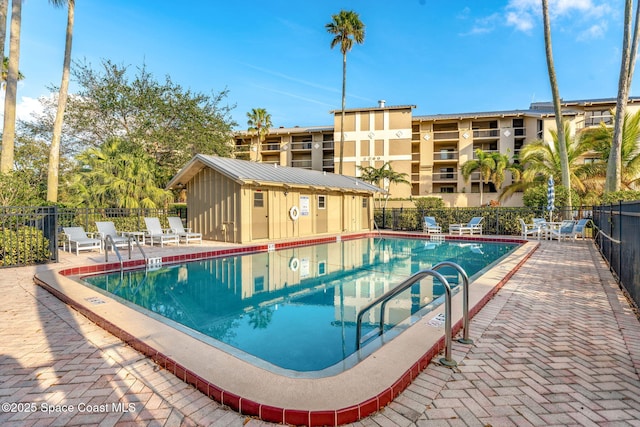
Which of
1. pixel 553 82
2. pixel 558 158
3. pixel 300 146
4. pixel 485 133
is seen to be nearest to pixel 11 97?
pixel 553 82

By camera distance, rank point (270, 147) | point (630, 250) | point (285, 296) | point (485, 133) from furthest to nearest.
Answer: point (270, 147), point (485, 133), point (285, 296), point (630, 250)

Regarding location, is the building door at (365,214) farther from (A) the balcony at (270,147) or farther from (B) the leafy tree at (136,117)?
(A) the balcony at (270,147)

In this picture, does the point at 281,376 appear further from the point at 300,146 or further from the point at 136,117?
the point at 300,146

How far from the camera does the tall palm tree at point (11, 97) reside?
11.1 m

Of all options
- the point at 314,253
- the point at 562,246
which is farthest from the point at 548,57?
the point at 314,253

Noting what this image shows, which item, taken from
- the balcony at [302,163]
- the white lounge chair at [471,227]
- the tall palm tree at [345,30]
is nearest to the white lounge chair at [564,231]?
the white lounge chair at [471,227]

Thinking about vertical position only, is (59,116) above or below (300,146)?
below

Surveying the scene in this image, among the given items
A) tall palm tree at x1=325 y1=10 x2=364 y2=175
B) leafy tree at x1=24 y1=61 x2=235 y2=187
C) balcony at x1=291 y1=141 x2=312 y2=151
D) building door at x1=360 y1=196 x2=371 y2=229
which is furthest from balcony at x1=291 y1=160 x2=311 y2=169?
building door at x1=360 y1=196 x2=371 y2=229

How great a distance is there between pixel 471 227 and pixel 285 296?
42.9 ft

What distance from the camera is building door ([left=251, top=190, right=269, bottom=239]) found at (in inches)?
540

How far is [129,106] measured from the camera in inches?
784

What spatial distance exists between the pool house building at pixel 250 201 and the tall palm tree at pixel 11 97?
5504 mm

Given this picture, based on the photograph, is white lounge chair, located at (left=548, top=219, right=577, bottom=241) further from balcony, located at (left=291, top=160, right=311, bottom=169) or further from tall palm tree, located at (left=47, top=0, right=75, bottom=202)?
balcony, located at (left=291, top=160, right=311, bottom=169)

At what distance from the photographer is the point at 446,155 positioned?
3394 cm
